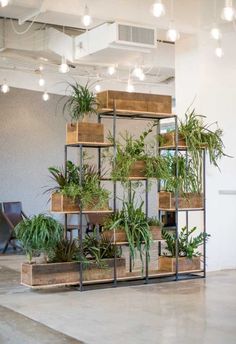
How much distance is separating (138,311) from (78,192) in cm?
157

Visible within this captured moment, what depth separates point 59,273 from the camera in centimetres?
641

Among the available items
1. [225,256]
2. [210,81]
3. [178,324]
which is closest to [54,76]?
[210,81]

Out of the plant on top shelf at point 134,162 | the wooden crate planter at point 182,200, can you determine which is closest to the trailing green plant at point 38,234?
the plant on top shelf at point 134,162

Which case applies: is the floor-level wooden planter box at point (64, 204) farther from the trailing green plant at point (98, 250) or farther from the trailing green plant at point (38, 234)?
the trailing green plant at point (98, 250)

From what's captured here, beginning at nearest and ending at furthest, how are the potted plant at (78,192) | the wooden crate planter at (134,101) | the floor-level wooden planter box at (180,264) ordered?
the potted plant at (78,192), the wooden crate planter at (134,101), the floor-level wooden planter box at (180,264)

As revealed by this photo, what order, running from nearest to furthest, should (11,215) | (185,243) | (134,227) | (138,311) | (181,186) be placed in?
(138,311) → (134,227) → (181,186) → (185,243) → (11,215)

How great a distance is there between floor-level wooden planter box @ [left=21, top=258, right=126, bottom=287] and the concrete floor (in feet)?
0.43

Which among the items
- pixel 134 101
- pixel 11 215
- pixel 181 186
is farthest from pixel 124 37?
pixel 11 215

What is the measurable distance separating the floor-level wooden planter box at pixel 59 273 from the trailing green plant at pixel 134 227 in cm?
34

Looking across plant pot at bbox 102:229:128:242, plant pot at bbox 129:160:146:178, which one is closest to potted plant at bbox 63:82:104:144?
plant pot at bbox 129:160:146:178

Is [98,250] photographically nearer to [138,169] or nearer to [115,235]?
[115,235]

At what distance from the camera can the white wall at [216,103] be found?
7.76m

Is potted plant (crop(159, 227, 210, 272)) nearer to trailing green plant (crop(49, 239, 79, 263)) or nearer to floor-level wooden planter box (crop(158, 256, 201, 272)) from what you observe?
floor-level wooden planter box (crop(158, 256, 201, 272))

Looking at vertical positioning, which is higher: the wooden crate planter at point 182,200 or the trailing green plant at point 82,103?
the trailing green plant at point 82,103
